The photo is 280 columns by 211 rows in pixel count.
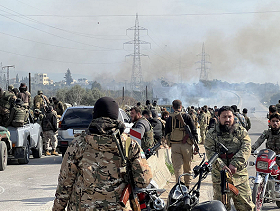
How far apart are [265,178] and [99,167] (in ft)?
14.3

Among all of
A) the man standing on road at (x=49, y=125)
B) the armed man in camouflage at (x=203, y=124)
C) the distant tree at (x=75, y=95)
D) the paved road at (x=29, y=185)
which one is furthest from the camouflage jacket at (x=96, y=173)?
the distant tree at (x=75, y=95)

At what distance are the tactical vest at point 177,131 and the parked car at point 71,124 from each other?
15.7 feet

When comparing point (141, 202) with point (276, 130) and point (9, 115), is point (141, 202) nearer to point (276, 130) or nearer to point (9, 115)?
point (276, 130)

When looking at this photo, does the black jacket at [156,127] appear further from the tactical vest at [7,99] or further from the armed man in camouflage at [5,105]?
the tactical vest at [7,99]

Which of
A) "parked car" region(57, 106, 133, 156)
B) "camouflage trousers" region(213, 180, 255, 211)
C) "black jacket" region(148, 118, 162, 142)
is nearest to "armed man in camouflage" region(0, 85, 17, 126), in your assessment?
"parked car" region(57, 106, 133, 156)

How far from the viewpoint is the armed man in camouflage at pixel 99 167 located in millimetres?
3576

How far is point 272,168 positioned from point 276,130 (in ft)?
3.04

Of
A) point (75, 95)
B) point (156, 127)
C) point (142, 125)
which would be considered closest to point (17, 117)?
point (156, 127)

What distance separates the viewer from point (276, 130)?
795 centimetres

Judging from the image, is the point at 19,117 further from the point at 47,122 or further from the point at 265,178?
the point at 265,178

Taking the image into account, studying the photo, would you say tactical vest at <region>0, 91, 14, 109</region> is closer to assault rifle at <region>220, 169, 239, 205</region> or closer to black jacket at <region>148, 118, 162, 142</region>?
black jacket at <region>148, 118, 162, 142</region>

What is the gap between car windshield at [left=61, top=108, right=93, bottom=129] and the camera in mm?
13578

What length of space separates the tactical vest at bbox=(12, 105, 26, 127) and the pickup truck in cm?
13

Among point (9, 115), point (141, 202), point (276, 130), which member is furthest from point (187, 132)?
point (9, 115)
